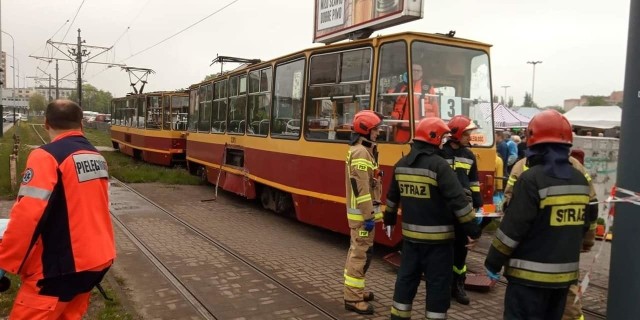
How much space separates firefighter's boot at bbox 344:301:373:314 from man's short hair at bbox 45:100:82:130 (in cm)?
301

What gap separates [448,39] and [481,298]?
326 centimetres

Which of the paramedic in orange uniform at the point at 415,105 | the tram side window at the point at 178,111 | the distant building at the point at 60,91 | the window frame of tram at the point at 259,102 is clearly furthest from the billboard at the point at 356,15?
the distant building at the point at 60,91

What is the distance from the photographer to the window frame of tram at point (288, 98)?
8.05 m

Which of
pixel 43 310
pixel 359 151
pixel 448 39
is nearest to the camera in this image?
pixel 43 310

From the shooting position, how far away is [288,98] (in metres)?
8.48

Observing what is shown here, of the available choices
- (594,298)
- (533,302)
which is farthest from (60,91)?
(533,302)

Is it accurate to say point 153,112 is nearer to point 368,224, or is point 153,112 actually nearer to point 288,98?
point 288,98

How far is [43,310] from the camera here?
274 centimetres

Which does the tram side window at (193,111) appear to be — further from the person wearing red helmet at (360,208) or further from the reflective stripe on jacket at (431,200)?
the reflective stripe on jacket at (431,200)

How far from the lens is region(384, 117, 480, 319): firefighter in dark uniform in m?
3.80

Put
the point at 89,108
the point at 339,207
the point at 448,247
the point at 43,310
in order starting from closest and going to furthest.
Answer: the point at 43,310
the point at 448,247
the point at 339,207
the point at 89,108

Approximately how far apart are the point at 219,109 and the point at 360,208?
808cm

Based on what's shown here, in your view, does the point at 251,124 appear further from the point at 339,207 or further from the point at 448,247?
the point at 448,247

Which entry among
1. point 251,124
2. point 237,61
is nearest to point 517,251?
point 251,124
